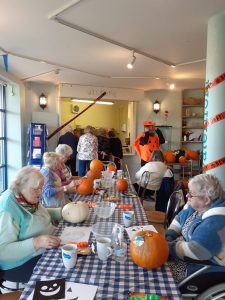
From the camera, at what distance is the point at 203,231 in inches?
55.5

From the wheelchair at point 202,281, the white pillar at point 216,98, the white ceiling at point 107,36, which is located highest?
the white ceiling at point 107,36

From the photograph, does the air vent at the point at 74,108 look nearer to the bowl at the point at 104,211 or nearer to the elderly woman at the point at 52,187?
the elderly woman at the point at 52,187

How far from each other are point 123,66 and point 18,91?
2.63m

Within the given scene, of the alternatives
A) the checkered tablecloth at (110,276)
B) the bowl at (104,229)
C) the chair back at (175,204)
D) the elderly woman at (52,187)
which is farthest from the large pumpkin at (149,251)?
the elderly woman at (52,187)

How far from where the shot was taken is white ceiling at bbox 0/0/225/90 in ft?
8.36

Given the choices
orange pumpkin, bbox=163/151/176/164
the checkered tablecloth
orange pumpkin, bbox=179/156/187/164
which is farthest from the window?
the checkered tablecloth

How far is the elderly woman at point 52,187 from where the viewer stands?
2.46m

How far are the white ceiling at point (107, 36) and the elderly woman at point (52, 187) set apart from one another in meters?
1.52

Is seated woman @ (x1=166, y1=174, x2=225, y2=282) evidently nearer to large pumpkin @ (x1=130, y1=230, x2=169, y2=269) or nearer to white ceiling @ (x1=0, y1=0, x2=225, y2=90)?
large pumpkin @ (x1=130, y1=230, x2=169, y2=269)

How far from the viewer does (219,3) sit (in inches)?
95.9

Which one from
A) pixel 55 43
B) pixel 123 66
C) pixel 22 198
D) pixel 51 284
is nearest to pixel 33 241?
pixel 22 198

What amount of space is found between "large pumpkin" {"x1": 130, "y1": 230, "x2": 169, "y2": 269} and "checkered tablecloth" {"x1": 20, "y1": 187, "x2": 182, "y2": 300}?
33mm

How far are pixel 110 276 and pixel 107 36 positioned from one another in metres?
2.95

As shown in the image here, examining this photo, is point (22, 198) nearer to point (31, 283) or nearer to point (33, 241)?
point (33, 241)
